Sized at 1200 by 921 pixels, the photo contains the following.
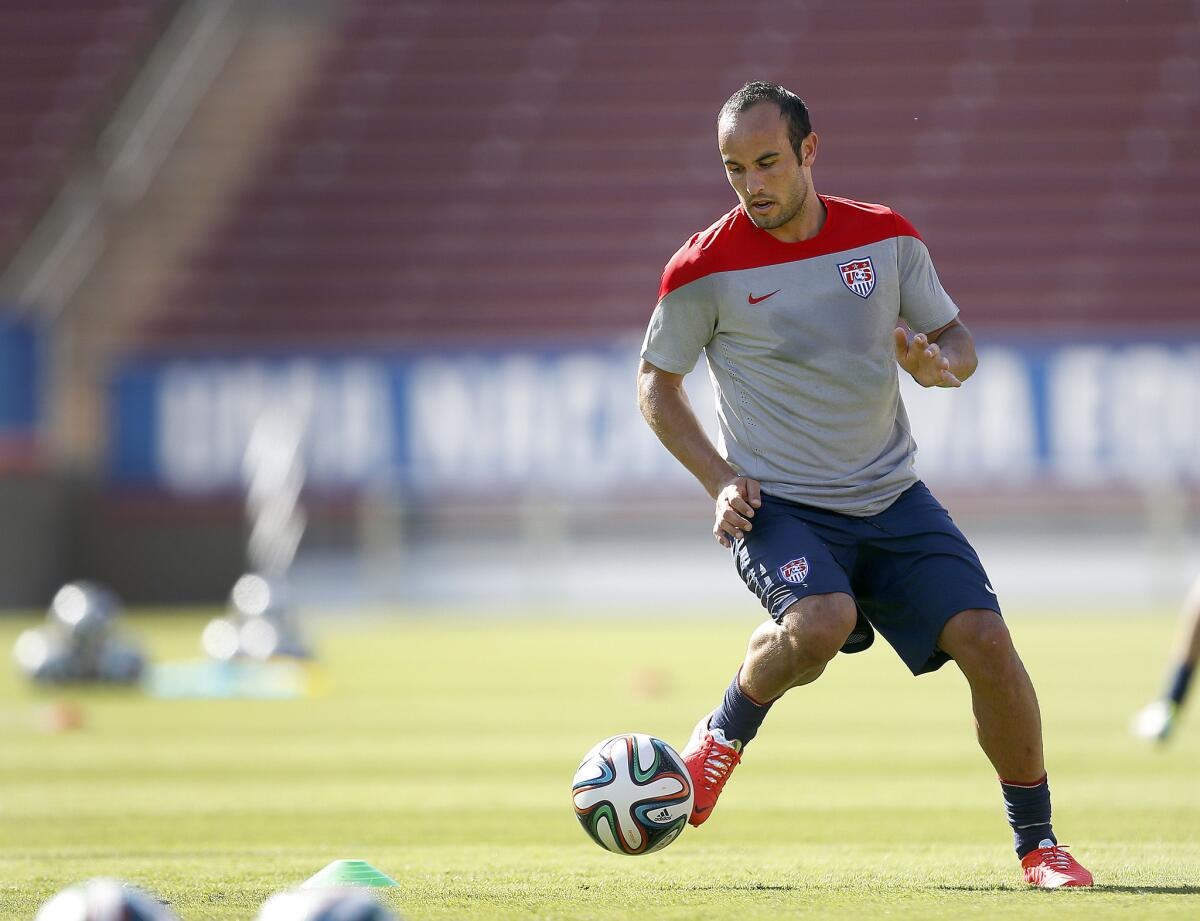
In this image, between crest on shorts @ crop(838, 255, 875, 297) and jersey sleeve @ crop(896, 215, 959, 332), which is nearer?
crest on shorts @ crop(838, 255, 875, 297)

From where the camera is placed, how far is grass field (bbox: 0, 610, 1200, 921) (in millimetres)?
5891

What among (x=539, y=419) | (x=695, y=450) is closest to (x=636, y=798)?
(x=695, y=450)

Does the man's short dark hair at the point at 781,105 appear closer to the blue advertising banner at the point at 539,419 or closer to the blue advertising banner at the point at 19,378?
the blue advertising banner at the point at 539,419

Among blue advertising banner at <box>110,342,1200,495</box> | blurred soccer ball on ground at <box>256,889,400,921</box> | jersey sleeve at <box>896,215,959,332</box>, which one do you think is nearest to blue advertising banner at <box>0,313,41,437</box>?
blue advertising banner at <box>110,342,1200,495</box>

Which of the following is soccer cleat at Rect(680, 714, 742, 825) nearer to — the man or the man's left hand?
the man

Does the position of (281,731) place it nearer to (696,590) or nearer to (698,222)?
(696,590)

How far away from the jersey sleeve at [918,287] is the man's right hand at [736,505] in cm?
75

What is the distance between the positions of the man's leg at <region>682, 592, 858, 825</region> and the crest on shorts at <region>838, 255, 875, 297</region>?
95 cm

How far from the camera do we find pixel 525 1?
3156 centimetres

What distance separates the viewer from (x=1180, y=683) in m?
10.4

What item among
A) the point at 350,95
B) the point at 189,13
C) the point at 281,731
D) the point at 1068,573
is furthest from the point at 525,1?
the point at 281,731

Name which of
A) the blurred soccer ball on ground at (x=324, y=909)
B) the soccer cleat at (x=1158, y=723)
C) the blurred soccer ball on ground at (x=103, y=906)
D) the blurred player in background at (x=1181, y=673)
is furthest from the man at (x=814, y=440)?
the soccer cleat at (x=1158, y=723)

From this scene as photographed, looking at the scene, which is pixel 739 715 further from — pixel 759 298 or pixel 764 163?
pixel 764 163

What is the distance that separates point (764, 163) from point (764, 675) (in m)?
1.54
